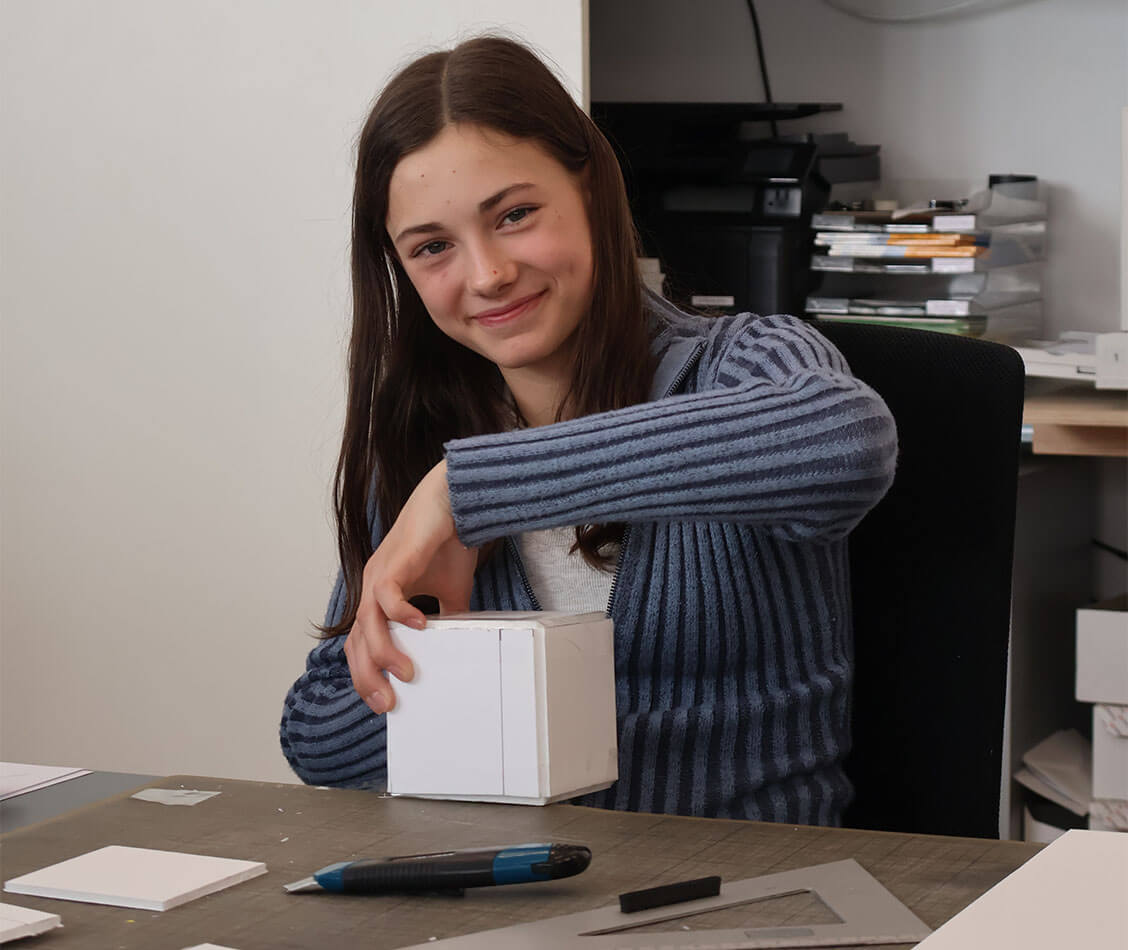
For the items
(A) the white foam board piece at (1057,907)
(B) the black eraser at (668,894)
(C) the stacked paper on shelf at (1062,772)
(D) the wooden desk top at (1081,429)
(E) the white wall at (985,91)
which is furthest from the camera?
(E) the white wall at (985,91)

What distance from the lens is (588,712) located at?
82 cm

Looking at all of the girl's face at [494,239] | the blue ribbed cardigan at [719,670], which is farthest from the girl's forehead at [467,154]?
the blue ribbed cardigan at [719,670]

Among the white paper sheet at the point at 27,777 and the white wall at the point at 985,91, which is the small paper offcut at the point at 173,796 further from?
the white wall at the point at 985,91

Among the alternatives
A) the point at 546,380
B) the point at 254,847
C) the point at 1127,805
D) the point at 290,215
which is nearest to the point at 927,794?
the point at 546,380

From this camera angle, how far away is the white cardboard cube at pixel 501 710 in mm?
783

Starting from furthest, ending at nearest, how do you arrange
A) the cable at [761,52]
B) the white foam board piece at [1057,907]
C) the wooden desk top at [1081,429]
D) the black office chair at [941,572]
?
the cable at [761,52] < the wooden desk top at [1081,429] < the black office chair at [941,572] < the white foam board piece at [1057,907]

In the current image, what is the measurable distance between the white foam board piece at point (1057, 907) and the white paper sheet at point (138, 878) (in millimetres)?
341

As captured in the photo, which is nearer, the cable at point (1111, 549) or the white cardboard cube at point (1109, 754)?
the white cardboard cube at point (1109, 754)

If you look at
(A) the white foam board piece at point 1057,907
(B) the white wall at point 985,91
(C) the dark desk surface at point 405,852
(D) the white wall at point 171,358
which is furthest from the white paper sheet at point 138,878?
(B) the white wall at point 985,91

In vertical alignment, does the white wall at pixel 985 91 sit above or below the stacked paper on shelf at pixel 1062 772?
above

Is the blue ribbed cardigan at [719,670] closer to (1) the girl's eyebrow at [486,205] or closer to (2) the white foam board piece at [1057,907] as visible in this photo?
(1) the girl's eyebrow at [486,205]

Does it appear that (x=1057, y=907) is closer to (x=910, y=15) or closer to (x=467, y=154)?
(x=467, y=154)

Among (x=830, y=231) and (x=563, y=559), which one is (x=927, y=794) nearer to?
(x=563, y=559)

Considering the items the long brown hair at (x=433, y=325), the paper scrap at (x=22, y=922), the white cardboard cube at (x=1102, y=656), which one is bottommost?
the white cardboard cube at (x=1102, y=656)
